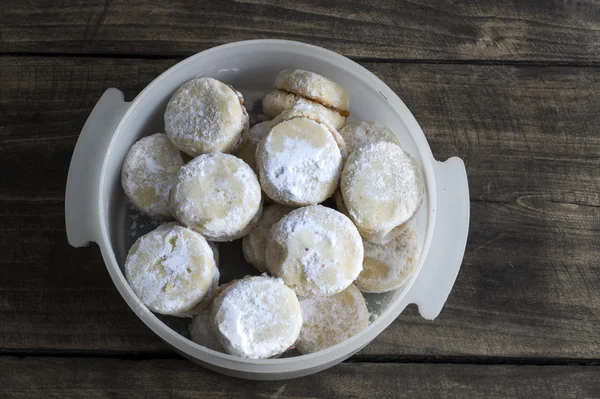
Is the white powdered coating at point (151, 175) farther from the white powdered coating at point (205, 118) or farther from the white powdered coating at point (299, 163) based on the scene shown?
the white powdered coating at point (299, 163)

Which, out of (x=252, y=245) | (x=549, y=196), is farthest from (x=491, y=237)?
(x=252, y=245)

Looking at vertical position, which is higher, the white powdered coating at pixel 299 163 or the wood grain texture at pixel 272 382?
the white powdered coating at pixel 299 163

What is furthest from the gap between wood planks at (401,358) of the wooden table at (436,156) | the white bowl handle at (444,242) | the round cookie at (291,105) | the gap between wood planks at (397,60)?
the gap between wood planks at (397,60)

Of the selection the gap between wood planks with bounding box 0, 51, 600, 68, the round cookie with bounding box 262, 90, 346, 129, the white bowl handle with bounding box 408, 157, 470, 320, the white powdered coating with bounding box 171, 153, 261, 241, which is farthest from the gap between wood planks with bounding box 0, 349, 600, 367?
the gap between wood planks with bounding box 0, 51, 600, 68

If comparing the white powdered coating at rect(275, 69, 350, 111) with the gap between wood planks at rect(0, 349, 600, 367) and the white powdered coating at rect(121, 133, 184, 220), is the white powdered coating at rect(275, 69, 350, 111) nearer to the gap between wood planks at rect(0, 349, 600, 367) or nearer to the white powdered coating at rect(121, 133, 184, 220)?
the white powdered coating at rect(121, 133, 184, 220)

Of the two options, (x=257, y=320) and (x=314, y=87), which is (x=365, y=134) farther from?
(x=257, y=320)

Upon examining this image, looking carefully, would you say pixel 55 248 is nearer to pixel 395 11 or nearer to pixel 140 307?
pixel 140 307
